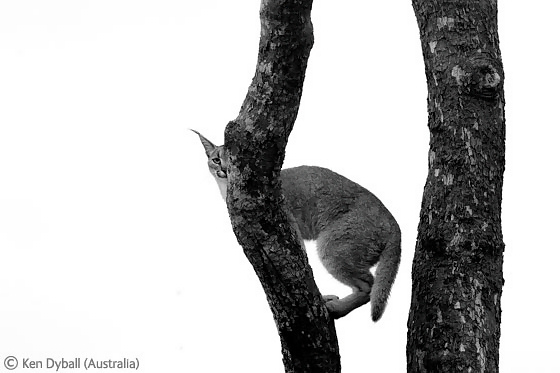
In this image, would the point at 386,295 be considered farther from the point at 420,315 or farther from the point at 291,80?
the point at 291,80

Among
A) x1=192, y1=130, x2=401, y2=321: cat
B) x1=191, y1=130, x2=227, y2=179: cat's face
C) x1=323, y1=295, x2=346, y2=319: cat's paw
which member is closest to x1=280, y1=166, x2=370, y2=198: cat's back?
x1=192, y1=130, x2=401, y2=321: cat

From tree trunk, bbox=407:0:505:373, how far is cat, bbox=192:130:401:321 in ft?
2.64

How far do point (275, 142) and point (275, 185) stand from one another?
245 millimetres

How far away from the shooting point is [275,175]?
479 cm

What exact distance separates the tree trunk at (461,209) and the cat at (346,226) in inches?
31.7

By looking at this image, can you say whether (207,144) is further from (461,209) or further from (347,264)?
(461,209)

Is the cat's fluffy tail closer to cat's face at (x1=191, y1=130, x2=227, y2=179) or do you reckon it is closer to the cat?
the cat

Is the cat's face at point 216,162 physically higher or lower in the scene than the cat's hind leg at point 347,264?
higher

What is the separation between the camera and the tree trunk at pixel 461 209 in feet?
17.5

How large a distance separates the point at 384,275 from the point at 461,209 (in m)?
1.24

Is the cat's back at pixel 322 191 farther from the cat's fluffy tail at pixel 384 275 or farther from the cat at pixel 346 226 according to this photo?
the cat's fluffy tail at pixel 384 275

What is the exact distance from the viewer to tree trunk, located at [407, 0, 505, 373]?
17.5ft

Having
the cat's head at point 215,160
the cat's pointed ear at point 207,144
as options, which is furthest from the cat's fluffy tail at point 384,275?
the cat's pointed ear at point 207,144

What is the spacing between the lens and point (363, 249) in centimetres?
662
